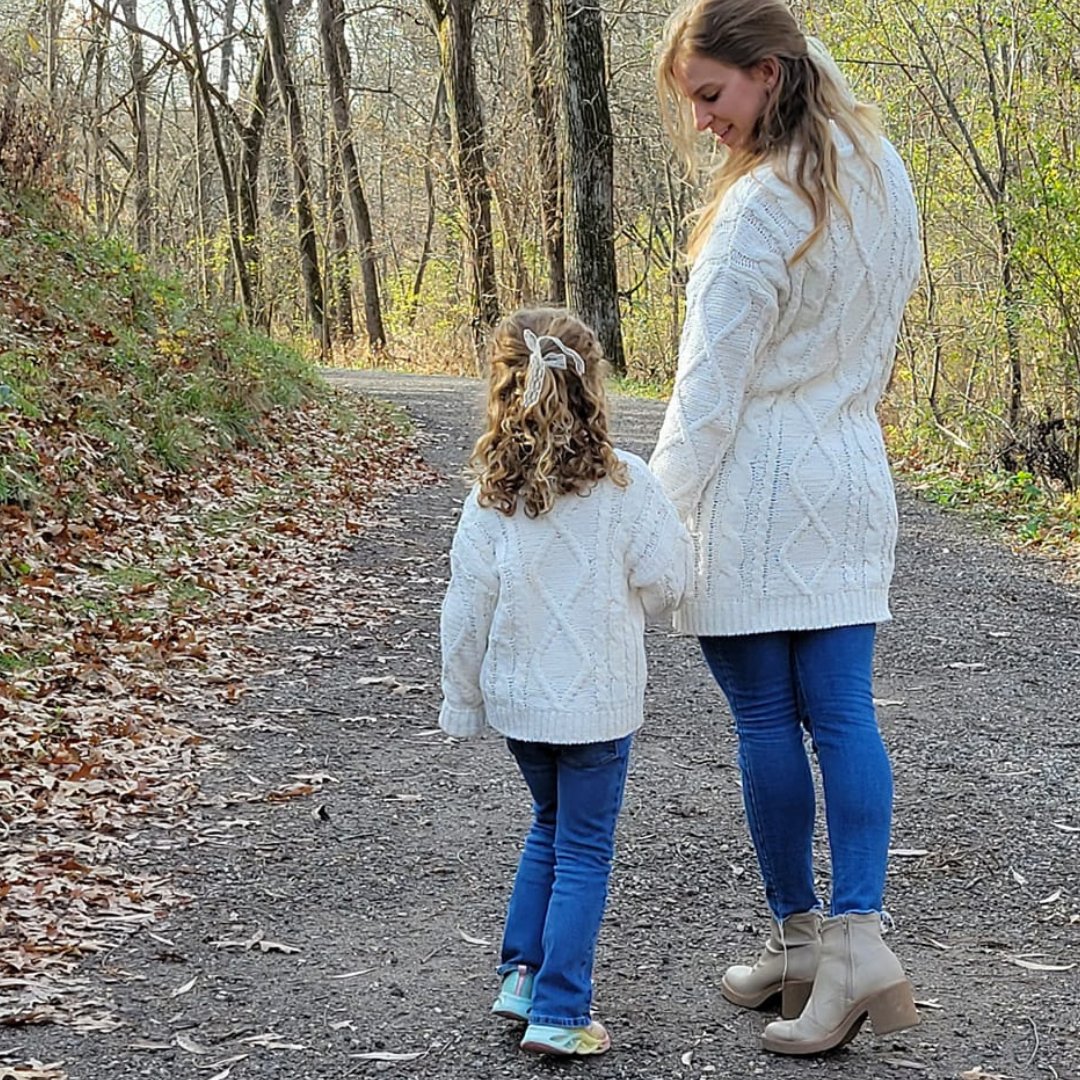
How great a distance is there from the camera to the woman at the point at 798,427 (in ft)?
10.1

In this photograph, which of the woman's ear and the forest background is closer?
the woman's ear

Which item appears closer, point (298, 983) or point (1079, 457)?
point (298, 983)

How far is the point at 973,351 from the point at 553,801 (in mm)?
10998

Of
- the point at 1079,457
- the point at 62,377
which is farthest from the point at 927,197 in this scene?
the point at 62,377

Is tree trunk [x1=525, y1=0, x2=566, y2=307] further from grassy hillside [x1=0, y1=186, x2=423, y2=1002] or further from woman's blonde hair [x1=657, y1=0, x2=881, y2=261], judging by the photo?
woman's blonde hair [x1=657, y1=0, x2=881, y2=261]

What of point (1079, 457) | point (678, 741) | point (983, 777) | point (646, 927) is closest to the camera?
point (646, 927)

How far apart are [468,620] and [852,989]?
3.72 feet

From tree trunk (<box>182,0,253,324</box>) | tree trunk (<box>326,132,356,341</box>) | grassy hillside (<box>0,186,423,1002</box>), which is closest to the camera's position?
grassy hillside (<box>0,186,423,1002</box>)

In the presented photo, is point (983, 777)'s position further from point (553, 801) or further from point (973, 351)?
point (973, 351)

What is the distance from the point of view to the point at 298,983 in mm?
3777

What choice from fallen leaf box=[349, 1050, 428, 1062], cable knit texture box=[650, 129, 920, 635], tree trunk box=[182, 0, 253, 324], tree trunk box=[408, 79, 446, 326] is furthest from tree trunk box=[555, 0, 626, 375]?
fallen leaf box=[349, 1050, 428, 1062]

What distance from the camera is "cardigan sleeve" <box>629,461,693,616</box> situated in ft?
10.5

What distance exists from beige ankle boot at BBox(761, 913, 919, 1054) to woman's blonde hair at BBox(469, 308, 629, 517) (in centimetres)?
106

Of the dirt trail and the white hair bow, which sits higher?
the white hair bow
